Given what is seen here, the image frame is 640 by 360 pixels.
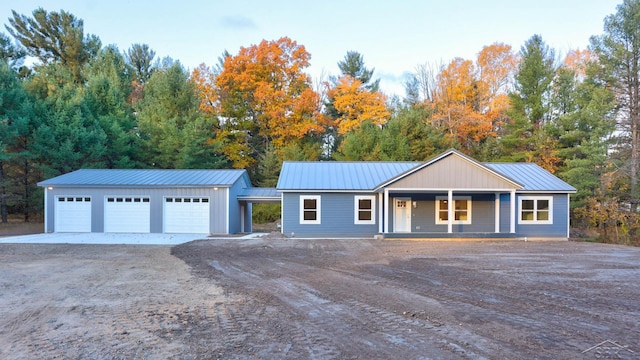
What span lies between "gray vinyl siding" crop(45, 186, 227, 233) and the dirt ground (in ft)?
24.8

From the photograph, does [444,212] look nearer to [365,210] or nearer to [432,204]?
[432,204]

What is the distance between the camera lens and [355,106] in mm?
32500

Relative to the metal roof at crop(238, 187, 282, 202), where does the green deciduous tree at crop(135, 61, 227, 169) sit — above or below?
above

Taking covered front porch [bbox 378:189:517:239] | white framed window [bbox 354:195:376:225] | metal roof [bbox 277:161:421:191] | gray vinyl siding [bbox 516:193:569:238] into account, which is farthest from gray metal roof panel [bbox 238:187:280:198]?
gray vinyl siding [bbox 516:193:569:238]

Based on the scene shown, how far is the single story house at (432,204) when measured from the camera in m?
17.7

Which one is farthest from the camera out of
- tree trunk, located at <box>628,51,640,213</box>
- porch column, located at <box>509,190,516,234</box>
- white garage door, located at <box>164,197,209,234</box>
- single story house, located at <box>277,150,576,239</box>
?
tree trunk, located at <box>628,51,640,213</box>

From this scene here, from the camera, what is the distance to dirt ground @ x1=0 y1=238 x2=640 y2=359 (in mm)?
4645

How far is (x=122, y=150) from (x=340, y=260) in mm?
20576

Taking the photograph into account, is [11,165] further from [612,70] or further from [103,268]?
[612,70]

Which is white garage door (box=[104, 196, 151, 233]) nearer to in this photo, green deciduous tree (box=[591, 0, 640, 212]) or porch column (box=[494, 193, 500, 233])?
porch column (box=[494, 193, 500, 233])

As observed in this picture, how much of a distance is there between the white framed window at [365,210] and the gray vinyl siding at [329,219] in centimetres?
14

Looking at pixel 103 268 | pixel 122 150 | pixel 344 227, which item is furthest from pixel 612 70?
pixel 122 150

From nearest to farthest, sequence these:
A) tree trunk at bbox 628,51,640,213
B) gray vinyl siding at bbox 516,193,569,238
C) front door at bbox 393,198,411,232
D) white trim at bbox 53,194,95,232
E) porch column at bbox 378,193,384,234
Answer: porch column at bbox 378,193,384,234, gray vinyl siding at bbox 516,193,569,238, front door at bbox 393,198,411,232, white trim at bbox 53,194,95,232, tree trunk at bbox 628,51,640,213

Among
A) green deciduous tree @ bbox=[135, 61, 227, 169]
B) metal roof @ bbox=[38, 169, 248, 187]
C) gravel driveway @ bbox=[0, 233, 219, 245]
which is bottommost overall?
gravel driveway @ bbox=[0, 233, 219, 245]
